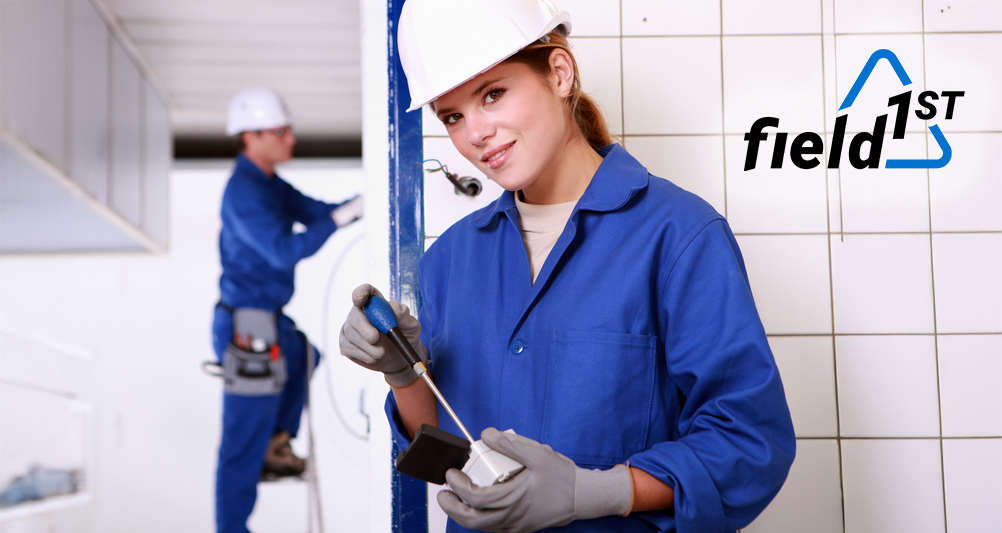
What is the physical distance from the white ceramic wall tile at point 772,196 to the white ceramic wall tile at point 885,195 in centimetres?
6

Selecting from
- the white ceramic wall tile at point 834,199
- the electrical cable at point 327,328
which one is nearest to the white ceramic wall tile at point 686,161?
the white ceramic wall tile at point 834,199

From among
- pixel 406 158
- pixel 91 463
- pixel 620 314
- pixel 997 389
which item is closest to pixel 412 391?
pixel 620 314

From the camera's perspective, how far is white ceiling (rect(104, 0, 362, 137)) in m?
2.67

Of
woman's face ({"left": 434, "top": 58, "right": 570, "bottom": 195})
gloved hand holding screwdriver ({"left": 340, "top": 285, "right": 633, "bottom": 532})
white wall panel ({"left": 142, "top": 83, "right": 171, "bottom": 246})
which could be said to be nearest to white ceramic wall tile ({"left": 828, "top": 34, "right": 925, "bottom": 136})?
woman's face ({"left": 434, "top": 58, "right": 570, "bottom": 195})

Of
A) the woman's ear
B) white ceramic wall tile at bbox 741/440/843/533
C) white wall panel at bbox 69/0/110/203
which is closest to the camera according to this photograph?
the woman's ear

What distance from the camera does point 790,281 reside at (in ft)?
4.66

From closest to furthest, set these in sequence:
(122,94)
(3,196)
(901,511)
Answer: (901,511) < (3,196) < (122,94)

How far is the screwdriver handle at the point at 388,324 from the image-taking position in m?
0.89

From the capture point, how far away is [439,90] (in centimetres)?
92

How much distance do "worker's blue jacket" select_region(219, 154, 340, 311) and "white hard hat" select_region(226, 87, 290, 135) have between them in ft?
0.63

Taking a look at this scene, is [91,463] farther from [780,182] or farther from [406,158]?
[780,182]

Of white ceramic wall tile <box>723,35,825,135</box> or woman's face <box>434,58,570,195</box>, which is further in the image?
white ceramic wall tile <box>723,35,825,135</box>

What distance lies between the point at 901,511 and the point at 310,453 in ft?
8.70

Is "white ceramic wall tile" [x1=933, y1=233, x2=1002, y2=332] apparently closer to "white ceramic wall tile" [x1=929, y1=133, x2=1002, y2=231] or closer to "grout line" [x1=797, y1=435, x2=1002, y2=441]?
"white ceramic wall tile" [x1=929, y1=133, x2=1002, y2=231]
